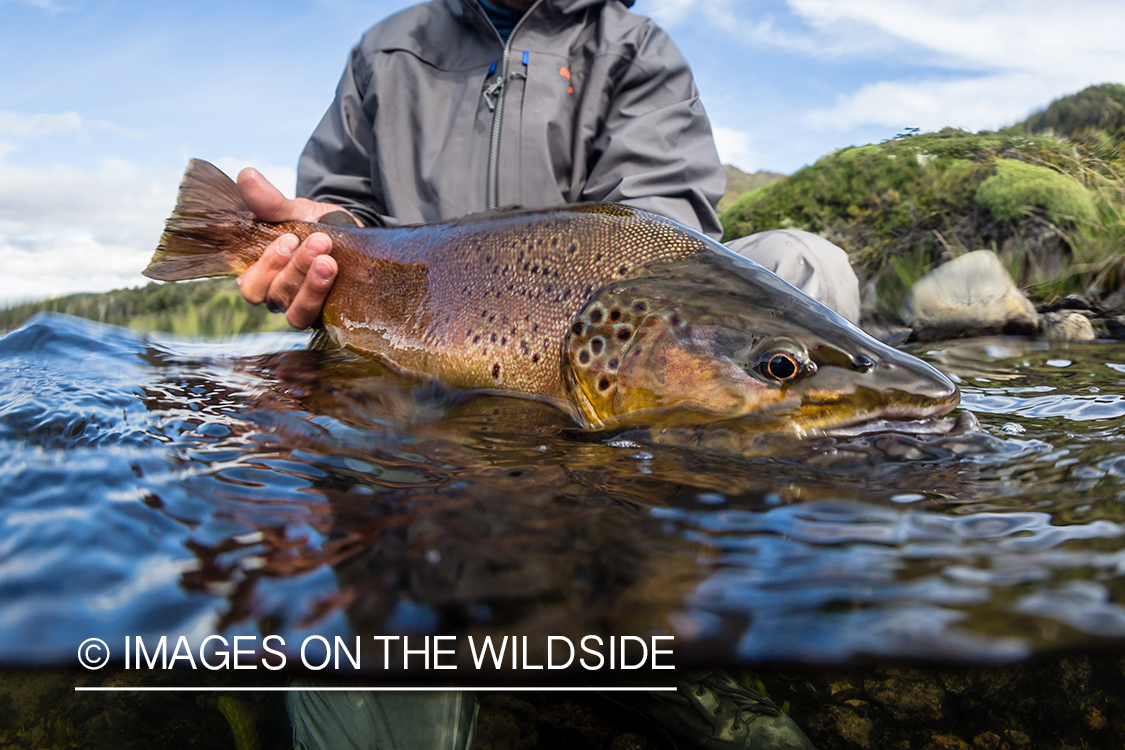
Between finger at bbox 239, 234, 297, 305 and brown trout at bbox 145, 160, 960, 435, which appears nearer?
brown trout at bbox 145, 160, 960, 435

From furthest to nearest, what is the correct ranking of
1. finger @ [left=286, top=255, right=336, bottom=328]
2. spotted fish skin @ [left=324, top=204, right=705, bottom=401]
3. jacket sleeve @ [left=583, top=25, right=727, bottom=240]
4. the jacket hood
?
the jacket hood, jacket sleeve @ [left=583, top=25, right=727, bottom=240], finger @ [left=286, top=255, right=336, bottom=328], spotted fish skin @ [left=324, top=204, right=705, bottom=401]

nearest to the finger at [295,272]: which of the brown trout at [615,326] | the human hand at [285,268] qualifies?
the human hand at [285,268]

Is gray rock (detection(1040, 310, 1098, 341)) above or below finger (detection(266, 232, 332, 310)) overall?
below

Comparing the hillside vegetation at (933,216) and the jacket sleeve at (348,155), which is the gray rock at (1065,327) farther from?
the jacket sleeve at (348,155)

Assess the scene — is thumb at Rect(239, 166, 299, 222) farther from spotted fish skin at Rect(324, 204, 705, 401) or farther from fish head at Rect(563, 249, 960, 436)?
fish head at Rect(563, 249, 960, 436)

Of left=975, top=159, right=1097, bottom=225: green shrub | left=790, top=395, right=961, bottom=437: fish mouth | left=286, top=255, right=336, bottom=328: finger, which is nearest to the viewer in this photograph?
left=790, top=395, right=961, bottom=437: fish mouth

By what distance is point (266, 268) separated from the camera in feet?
10.4

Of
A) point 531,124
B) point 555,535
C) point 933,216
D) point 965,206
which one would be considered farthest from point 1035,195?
point 555,535

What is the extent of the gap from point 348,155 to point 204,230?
4.88 ft

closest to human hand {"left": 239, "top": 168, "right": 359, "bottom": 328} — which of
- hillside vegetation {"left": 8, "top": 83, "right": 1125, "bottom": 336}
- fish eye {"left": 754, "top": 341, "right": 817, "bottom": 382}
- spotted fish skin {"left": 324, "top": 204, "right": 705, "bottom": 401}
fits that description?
spotted fish skin {"left": 324, "top": 204, "right": 705, "bottom": 401}

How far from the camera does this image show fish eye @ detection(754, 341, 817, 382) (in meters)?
1.79

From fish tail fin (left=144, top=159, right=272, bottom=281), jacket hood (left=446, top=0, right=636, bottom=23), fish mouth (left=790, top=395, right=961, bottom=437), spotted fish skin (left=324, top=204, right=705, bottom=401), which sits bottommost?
fish mouth (left=790, top=395, right=961, bottom=437)

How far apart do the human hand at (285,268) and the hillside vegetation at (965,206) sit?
5796 millimetres

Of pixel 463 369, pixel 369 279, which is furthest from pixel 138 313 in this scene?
pixel 463 369
